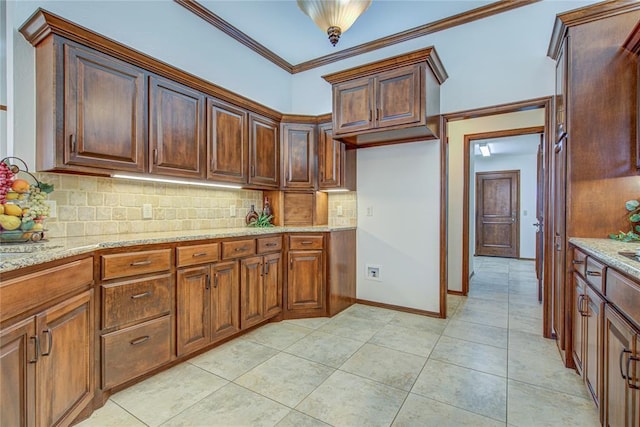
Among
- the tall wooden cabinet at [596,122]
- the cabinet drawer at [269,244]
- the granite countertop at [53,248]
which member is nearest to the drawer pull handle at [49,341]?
the granite countertop at [53,248]

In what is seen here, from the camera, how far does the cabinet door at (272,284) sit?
9.55 feet

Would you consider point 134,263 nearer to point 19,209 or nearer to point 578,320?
point 19,209

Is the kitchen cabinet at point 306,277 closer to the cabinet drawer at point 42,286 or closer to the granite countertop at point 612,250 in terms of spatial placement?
the cabinet drawer at point 42,286

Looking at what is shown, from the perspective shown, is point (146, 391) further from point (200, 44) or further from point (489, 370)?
point (200, 44)

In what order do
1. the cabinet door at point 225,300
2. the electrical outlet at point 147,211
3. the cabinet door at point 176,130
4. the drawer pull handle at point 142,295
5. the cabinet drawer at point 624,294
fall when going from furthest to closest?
the electrical outlet at point 147,211
the cabinet door at point 225,300
the cabinet door at point 176,130
the drawer pull handle at point 142,295
the cabinet drawer at point 624,294

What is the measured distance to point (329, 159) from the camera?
11.3 feet

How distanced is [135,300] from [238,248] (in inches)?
34.0

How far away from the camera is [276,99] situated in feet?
12.8

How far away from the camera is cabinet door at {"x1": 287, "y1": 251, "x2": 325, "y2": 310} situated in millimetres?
3125

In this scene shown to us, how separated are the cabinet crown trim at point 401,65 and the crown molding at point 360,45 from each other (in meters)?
0.56

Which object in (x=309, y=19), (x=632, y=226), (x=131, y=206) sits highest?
(x=309, y=19)

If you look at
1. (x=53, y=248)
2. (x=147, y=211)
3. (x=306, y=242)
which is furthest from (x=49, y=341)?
(x=306, y=242)

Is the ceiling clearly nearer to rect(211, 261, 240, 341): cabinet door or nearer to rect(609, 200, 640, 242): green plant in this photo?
rect(609, 200, 640, 242): green plant

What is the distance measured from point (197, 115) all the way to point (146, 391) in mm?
2059
